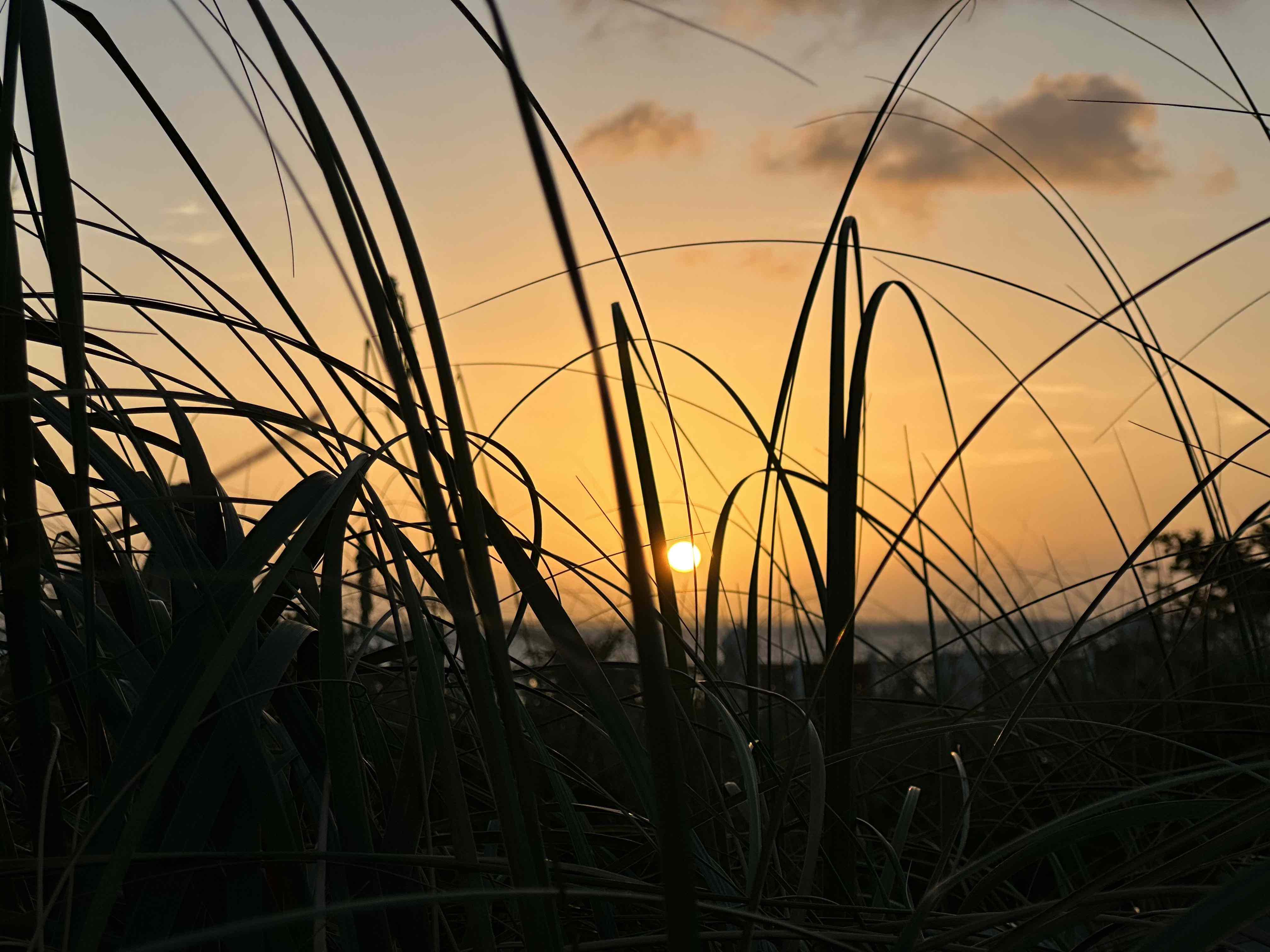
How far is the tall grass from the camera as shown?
39cm

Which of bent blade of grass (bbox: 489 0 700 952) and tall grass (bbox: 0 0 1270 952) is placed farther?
tall grass (bbox: 0 0 1270 952)

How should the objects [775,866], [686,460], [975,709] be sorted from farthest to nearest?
Answer: [686,460]
[975,709]
[775,866]

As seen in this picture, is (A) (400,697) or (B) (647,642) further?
(A) (400,697)

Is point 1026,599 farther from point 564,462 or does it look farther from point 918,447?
point 564,462

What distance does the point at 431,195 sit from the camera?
27.1 inches

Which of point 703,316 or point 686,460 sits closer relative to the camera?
point 703,316

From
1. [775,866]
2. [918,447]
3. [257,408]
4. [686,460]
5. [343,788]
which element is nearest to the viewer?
[343,788]

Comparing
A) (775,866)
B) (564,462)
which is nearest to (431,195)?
(775,866)

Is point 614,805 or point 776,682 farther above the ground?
point 776,682

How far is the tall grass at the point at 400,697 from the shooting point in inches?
15.5

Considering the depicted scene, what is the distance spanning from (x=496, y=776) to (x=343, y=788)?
6.5 inches

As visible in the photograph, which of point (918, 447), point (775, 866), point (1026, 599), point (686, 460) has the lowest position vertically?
point (775, 866)

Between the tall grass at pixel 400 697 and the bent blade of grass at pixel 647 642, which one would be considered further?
the tall grass at pixel 400 697

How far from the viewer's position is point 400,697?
107 centimetres
